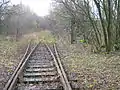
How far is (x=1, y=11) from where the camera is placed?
1129 inches

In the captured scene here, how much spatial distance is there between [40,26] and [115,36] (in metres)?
52.1

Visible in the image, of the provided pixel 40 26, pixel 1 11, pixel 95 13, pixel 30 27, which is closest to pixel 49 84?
pixel 95 13

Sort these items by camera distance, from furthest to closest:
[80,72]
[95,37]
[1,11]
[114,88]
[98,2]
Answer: [1,11] → [95,37] → [98,2] → [80,72] → [114,88]

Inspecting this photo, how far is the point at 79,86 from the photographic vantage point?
19.7ft

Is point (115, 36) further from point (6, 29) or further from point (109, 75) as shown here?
point (6, 29)

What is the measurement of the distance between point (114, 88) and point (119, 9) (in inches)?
351

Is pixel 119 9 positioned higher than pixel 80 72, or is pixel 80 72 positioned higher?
pixel 119 9

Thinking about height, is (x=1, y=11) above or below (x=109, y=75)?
above

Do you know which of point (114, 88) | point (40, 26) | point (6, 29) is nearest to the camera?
point (114, 88)

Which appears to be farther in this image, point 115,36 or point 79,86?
point 115,36

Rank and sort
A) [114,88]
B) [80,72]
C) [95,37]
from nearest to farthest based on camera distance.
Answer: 1. [114,88]
2. [80,72]
3. [95,37]

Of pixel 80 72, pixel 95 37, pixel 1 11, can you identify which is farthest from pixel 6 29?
pixel 80 72

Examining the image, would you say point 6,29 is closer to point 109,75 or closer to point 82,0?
point 82,0

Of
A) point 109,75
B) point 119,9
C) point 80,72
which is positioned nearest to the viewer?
point 109,75
